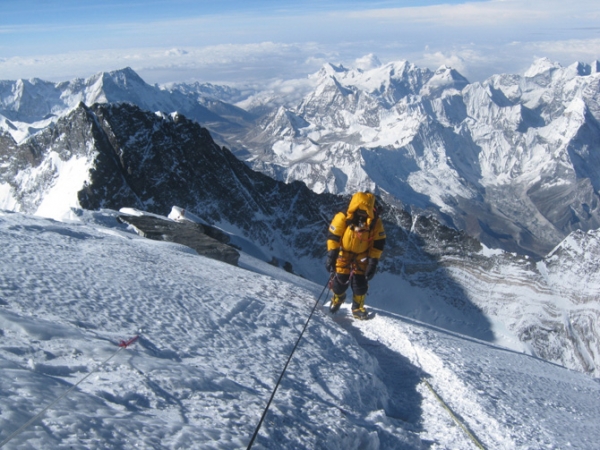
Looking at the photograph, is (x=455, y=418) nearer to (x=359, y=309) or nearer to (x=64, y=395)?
(x=359, y=309)

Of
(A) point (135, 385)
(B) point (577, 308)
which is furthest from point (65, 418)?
(B) point (577, 308)

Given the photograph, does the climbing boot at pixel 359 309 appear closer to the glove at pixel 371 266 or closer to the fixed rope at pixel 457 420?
the glove at pixel 371 266

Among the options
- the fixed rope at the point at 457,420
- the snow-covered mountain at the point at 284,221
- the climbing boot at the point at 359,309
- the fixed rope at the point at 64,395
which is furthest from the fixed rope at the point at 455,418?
the snow-covered mountain at the point at 284,221

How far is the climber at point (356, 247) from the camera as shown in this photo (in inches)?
501

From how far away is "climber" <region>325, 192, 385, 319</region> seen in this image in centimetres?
1272

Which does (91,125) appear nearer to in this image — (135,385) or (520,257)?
(520,257)

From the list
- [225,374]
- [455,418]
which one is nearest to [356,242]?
[455,418]

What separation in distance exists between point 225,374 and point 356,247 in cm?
674

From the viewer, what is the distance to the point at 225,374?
25.1ft

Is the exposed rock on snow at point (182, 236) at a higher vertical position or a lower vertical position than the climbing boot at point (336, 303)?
lower

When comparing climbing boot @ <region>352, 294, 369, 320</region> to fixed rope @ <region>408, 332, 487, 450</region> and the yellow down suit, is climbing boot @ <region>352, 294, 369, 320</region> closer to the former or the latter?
the yellow down suit

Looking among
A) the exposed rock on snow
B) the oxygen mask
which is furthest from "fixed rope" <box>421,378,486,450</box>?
the exposed rock on snow

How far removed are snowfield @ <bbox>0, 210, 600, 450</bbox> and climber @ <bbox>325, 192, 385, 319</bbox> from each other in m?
0.95

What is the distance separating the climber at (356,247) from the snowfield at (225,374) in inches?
37.2
